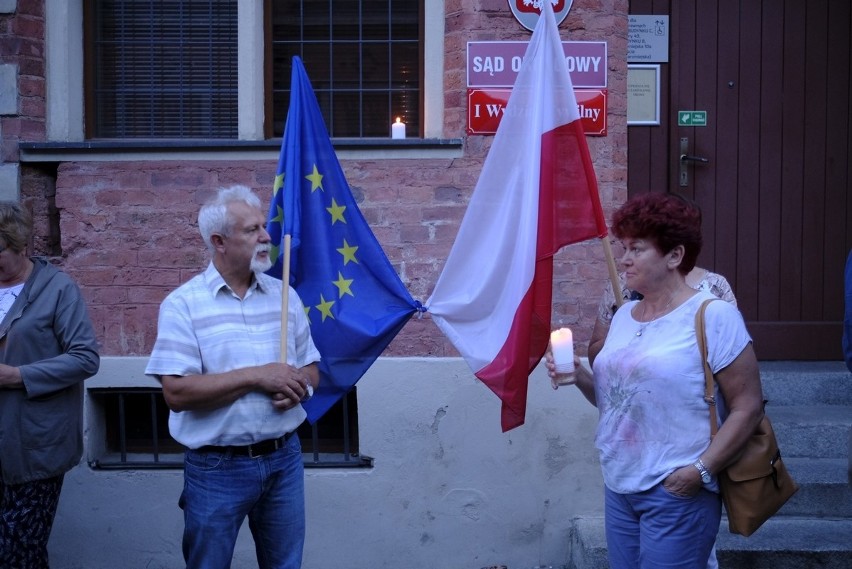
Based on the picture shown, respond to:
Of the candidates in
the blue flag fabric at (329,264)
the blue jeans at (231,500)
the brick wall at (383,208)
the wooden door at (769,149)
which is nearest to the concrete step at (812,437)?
the wooden door at (769,149)

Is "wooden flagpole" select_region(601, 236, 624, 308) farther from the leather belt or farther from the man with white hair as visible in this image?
the leather belt

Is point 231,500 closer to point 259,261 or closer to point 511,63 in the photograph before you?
point 259,261

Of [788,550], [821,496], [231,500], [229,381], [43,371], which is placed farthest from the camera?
[821,496]

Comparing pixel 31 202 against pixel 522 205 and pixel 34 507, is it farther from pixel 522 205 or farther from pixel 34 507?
pixel 522 205

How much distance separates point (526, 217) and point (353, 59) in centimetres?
215

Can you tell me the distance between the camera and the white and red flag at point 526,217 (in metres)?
3.44

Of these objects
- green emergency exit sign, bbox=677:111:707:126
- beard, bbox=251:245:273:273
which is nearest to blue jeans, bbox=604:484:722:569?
beard, bbox=251:245:273:273

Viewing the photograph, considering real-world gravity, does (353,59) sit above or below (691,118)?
above

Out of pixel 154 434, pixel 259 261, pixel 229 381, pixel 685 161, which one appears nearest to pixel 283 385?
pixel 229 381

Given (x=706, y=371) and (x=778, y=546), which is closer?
(x=706, y=371)

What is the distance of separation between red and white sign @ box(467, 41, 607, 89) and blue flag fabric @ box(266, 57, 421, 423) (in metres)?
1.36

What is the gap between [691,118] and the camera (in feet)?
18.2

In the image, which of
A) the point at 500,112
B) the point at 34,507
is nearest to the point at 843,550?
the point at 500,112

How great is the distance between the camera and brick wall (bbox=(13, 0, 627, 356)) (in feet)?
15.8
